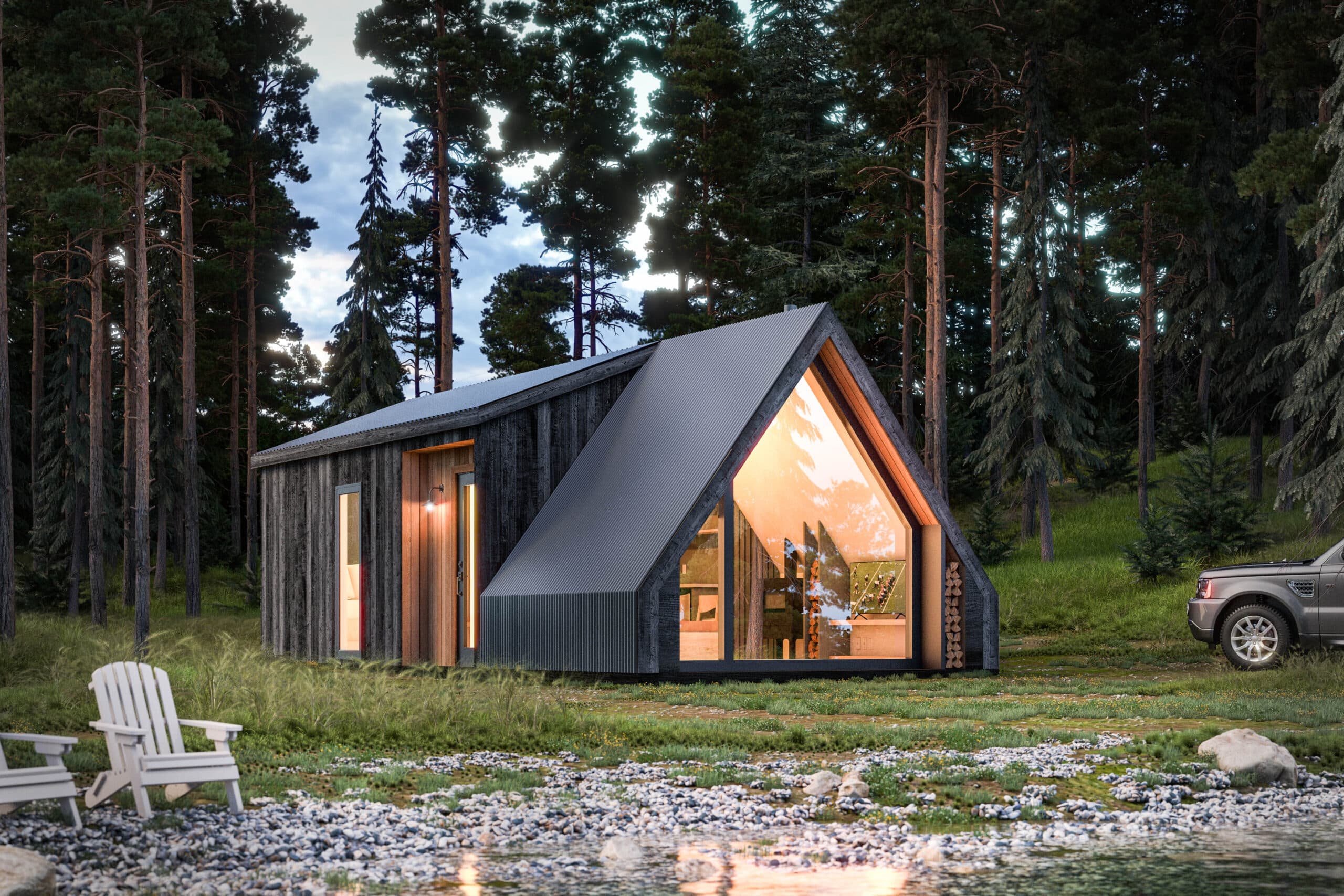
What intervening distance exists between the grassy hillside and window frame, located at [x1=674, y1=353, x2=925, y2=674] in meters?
4.37

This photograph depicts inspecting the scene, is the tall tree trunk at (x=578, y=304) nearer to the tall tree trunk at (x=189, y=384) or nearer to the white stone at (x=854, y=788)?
the tall tree trunk at (x=189, y=384)

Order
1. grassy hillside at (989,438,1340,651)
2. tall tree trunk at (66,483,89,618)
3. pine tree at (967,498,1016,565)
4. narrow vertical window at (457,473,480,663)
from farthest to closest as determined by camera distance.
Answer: tall tree trunk at (66,483,89,618)
pine tree at (967,498,1016,565)
grassy hillside at (989,438,1340,651)
narrow vertical window at (457,473,480,663)

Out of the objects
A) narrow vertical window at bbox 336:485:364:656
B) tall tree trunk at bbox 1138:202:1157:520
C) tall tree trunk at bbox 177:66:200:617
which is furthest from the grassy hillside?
tall tree trunk at bbox 177:66:200:617

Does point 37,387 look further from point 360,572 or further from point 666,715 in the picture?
point 666,715

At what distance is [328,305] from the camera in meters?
39.5

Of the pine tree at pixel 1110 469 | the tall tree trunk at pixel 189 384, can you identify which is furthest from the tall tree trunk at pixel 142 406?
the pine tree at pixel 1110 469

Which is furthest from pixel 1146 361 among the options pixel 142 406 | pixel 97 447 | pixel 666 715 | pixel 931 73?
pixel 97 447

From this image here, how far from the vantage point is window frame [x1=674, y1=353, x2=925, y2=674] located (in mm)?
14133

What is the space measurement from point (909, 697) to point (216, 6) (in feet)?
65.4

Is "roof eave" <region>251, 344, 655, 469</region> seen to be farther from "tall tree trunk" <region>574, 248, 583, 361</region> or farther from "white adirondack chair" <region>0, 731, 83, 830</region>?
"tall tree trunk" <region>574, 248, 583, 361</region>

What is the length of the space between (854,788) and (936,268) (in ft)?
52.5

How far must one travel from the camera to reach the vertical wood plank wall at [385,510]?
1571cm

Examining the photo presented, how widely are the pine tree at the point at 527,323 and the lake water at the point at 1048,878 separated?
94.2ft

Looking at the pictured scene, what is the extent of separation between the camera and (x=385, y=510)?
17375 millimetres
